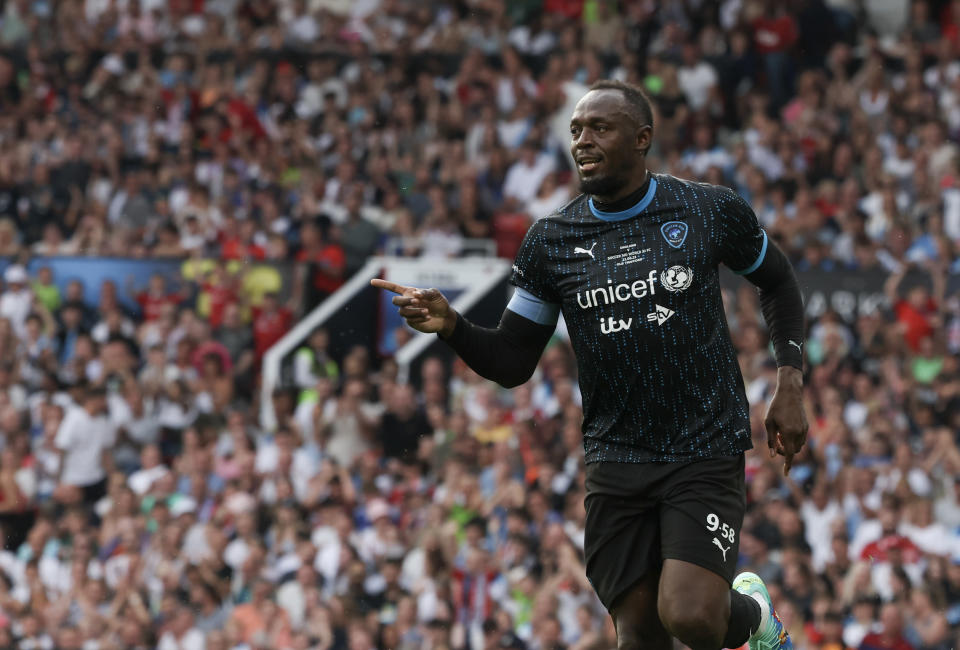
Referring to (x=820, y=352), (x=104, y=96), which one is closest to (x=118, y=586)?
(x=820, y=352)

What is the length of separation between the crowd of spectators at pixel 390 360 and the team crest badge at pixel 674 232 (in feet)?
17.7

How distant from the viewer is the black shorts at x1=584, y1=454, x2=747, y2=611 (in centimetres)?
527

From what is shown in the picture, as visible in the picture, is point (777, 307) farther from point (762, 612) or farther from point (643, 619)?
point (643, 619)

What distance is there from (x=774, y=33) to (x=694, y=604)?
12721 millimetres

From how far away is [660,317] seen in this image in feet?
17.4

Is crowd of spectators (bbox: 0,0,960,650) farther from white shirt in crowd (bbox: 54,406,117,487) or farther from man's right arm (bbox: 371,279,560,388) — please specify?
man's right arm (bbox: 371,279,560,388)

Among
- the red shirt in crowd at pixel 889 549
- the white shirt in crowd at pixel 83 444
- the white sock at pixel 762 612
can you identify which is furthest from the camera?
the white shirt in crowd at pixel 83 444

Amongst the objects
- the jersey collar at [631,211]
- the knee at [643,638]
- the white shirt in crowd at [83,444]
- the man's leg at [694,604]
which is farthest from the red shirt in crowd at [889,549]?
the white shirt in crowd at [83,444]

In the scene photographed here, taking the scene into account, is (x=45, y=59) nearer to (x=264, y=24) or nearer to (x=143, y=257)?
(x=264, y=24)

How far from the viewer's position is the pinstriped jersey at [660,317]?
17.5 feet

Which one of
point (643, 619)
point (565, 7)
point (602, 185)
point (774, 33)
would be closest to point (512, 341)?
point (602, 185)

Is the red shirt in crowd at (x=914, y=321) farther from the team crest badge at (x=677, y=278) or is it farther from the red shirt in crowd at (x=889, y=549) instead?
the team crest badge at (x=677, y=278)

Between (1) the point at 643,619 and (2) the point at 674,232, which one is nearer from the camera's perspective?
(2) the point at 674,232

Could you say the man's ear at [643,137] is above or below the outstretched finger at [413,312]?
above
